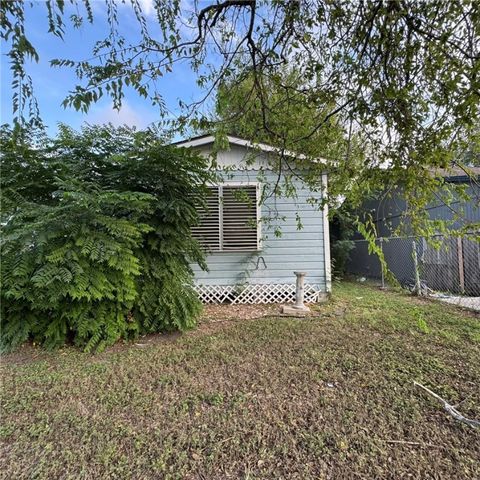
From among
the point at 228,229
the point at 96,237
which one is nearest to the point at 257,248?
the point at 228,229

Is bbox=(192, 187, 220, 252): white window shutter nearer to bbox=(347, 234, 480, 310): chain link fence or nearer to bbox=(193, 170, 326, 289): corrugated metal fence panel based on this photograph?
bbox=(193, 170, 326, 289): corrugated metal fence panel

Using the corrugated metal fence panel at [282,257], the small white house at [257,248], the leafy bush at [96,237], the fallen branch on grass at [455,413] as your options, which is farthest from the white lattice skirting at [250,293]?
the fallen branch on grass at [455,413]

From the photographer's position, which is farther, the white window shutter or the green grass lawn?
the white window shutter

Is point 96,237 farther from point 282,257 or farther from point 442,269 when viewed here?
point 442,269

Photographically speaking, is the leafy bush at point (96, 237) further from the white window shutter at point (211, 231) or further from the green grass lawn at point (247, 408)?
the white window shutter at point (211, 231)

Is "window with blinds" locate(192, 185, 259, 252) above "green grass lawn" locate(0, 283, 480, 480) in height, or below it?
above

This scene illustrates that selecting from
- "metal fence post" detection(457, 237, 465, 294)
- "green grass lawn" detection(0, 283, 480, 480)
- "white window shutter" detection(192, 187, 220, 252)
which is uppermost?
"white window shutter" detection(192, 187, 220, 252)

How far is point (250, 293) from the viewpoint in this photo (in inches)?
245

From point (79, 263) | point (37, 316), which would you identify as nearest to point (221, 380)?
point (79, 263)

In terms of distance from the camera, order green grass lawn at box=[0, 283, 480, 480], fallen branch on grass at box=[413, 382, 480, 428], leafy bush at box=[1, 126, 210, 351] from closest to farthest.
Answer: green grass lawn at box=[0, 283, 480, 480] → fallen branch on grass at box=[413, 382, 480, 428] → leafy bush at box=[1, 126, 210, 351]

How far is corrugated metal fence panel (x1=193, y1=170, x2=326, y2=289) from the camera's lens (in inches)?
248

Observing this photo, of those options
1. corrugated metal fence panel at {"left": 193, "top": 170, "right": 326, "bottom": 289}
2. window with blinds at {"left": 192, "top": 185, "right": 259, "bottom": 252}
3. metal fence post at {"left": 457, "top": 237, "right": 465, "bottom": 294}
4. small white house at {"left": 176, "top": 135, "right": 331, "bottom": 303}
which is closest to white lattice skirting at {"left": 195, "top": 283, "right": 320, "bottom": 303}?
small white house at {"left": 176, "top": 135, "right": 331, "bottom": 303}

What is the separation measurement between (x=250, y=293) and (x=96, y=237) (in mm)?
3552

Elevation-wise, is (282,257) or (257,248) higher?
(257,248)
